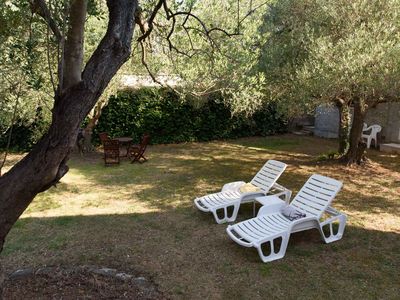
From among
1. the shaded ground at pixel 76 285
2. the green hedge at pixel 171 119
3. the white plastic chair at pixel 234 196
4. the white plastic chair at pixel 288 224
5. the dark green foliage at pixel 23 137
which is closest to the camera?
the shaded ground at pixel 76 285

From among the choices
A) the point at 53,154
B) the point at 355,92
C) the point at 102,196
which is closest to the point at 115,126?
the point at 102,196

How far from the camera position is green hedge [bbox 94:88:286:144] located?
52.5 ft

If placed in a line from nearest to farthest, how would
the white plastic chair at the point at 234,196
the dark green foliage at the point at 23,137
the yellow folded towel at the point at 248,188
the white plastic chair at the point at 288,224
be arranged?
the white plastic chair at the point at 288,224 → the white plastic chair at the point at 234,196 → the yellow folded towel at the point at 248,188 → the dark green foliage at the point at 23,137

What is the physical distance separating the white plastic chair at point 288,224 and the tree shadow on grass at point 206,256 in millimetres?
222

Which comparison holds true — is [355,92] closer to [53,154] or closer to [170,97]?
[53,154]

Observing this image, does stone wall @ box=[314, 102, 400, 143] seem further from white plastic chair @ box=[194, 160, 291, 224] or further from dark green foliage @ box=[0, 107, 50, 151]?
dark green foliage @ box=[0, 107, 50, 151]

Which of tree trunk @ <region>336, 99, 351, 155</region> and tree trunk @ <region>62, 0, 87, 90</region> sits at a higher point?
tree trunk @ <region>62, 0, 87, 90</region>

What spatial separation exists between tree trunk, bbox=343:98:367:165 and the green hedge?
5.29 meters

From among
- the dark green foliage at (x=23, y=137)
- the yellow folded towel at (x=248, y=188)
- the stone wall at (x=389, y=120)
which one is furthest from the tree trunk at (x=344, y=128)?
the dark green foliage at (x=23, y=137)

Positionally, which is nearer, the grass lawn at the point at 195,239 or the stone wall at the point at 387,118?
the grass lawn at the point at 195,239

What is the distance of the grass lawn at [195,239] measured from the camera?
17.8 feet

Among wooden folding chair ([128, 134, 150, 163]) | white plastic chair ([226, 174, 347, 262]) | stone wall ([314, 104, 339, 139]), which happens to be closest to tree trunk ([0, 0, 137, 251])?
Answer: white plastic chair ([226, 174, 347, 262])

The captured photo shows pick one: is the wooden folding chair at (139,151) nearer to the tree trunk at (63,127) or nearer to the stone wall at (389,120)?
the tree trunk at (63,127)

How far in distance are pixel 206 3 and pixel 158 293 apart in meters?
7.64
